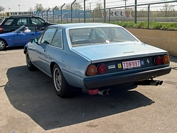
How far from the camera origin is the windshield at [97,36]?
4645 mm

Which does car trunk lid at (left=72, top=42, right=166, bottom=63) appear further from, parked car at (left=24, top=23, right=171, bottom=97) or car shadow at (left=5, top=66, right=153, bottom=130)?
car shadow at (left=5, top=66, right=153, bottom=130)

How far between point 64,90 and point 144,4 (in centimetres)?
784

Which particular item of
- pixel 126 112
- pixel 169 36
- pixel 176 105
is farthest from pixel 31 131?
pixel 169 36

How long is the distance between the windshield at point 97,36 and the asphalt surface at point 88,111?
107cm

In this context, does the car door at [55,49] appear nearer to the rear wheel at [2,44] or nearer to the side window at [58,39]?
the side window at [58,39]

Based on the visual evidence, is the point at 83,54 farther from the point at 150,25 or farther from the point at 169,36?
the point at 150,25

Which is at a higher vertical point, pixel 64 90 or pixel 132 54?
pixel 132 54

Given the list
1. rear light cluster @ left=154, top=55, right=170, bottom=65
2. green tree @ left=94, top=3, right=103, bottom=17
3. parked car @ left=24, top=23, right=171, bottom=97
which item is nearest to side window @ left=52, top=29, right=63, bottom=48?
parked car @ left=24, top=23, right=171, bottom=97

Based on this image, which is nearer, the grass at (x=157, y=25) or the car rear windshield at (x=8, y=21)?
the grass at (x=157, y=25)

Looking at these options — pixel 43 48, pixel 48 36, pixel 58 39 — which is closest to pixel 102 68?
pixel 58 39

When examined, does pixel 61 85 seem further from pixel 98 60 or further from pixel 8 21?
pixel 8 21

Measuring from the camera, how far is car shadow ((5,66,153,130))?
3707 mm

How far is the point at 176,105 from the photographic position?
4051 mm

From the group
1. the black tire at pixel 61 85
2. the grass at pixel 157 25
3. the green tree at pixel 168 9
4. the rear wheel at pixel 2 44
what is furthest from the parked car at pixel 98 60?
the rear wheel at pixel 2 44
